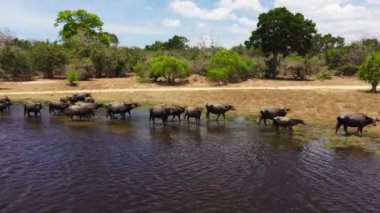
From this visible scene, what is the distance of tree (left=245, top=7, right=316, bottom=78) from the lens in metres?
63.0

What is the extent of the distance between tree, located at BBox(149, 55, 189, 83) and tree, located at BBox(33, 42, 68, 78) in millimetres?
17414

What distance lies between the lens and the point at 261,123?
3209 cm

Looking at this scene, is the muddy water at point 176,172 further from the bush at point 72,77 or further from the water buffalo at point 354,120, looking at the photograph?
the bush at point 72,77

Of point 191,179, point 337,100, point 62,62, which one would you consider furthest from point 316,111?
point 62,62

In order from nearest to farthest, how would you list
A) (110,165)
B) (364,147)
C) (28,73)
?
(110,165) → (364,147) → (28,73)

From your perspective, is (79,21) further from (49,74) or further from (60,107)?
(60,107)

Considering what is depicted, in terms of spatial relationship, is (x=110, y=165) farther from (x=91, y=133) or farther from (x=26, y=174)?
(x=91, y=133)

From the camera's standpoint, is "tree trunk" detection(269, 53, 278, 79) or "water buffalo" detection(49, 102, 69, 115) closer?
"water buffalo" detection(49, 102, 69, 115)

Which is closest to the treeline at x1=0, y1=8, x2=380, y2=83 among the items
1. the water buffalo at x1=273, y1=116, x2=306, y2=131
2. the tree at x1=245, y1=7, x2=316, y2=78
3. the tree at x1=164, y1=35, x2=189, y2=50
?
the tree at x1=245, y1=7, x2=316, y2=78

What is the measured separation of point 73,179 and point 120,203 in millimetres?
3617

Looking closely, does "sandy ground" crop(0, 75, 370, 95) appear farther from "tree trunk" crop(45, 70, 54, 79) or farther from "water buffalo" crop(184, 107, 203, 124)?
"water buffalo" crop(184, 107, 203, 124)

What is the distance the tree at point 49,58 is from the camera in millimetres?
66000

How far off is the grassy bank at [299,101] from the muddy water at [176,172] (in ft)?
12.6


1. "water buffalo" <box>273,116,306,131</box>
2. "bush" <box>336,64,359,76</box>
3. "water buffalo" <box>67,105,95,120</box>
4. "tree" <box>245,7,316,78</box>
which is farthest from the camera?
"bush" <box>336,64,359,76</box>
